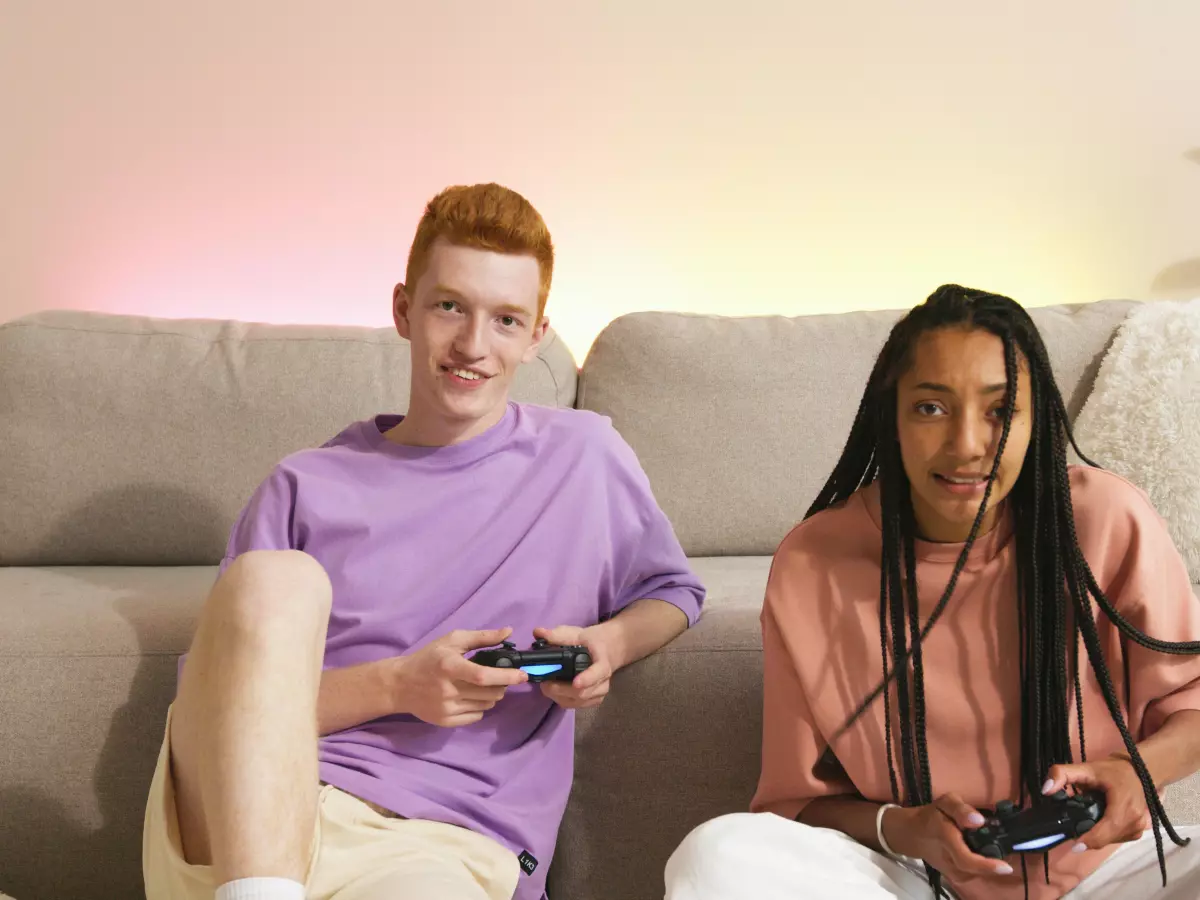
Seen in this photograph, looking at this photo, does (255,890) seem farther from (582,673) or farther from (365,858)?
(582,673)

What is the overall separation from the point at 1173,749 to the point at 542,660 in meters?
0.61

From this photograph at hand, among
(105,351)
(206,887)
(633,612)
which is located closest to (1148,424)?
(633,612)

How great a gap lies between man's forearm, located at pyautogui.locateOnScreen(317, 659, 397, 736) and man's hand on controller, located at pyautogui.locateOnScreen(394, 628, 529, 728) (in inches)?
0.5

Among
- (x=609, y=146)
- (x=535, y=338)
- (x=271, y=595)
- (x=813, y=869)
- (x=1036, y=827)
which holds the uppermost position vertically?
(x=609, y=146)

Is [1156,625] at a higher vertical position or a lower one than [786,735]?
higher

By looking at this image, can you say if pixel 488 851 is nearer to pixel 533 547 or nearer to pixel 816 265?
pixel 533 547

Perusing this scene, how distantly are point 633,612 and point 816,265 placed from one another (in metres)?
1.42

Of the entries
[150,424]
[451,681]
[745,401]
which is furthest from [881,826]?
[150,424]

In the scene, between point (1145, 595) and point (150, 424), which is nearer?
point (1145, 595)

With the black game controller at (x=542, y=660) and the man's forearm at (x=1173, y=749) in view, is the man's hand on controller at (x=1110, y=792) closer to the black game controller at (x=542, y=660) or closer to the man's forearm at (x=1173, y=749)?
the man's forearm at (x=1173, y=749)

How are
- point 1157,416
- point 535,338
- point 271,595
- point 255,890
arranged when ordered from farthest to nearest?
point 1157,416, point 535,338, point 271,595, point 255,890

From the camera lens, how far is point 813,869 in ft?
3.44

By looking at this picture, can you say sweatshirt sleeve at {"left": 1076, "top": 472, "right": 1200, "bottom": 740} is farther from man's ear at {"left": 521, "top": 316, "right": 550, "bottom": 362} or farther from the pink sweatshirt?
man's ear at {"left": 521, "top": 316, "right": 550, "bottom": 362}

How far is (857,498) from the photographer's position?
1238mm
